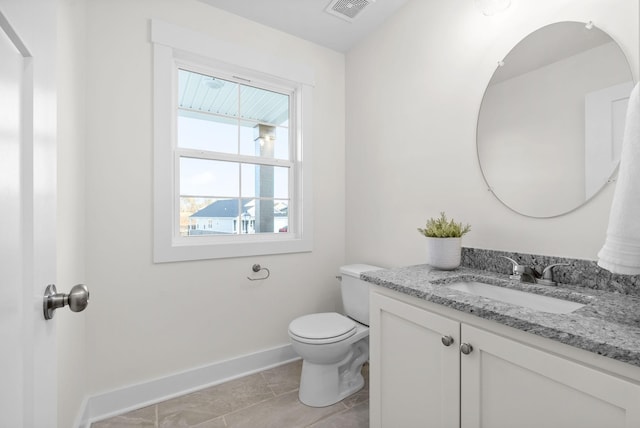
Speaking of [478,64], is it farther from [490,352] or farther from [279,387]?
[279,387]

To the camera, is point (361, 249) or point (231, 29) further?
point (361, 249)

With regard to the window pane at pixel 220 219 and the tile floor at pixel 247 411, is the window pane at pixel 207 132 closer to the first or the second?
the window pane at pixel 220 219

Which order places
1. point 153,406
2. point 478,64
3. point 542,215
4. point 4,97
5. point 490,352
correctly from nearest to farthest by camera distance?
point 4,97 → point 490,352 → point 542,215 → point 478,64 → point 153,406

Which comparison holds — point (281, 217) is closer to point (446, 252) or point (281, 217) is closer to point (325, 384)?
point (325, 384)

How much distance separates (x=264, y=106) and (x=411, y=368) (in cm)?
201

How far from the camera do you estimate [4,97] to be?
0.46m

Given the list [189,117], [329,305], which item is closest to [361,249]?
[329,305]

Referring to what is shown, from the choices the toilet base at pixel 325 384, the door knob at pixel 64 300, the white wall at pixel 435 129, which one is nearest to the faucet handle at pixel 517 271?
the white wall at pixel 435 129

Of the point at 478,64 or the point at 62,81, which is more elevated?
the point at 478,64

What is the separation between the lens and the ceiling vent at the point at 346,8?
6.32 feet

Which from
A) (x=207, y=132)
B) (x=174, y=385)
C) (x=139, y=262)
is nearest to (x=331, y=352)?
(x=174, y=385)

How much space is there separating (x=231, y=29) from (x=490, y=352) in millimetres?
2318

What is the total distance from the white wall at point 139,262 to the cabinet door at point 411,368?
108cm

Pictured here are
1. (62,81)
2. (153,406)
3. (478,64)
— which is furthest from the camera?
→ (153,406)
